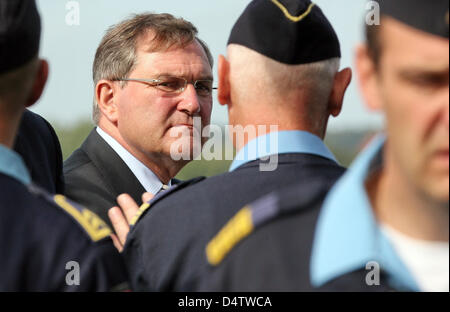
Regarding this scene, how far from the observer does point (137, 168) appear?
181 inches

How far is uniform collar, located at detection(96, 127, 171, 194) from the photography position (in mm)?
4555

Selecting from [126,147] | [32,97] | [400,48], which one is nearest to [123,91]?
[126,147]

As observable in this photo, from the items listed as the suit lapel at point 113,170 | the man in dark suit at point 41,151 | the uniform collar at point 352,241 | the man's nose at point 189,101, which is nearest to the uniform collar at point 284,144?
the uniform collar at point 352,241

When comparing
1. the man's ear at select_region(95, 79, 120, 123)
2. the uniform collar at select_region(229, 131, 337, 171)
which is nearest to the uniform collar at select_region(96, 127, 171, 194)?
the man's ear at select_region(95, 79, 120, 123)

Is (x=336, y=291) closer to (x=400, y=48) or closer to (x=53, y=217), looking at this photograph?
(x=400, y=48)

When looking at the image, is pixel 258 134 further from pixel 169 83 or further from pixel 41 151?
pixel 169 83

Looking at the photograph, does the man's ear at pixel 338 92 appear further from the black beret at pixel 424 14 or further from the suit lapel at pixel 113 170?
the suit lapel at pixel 113 170

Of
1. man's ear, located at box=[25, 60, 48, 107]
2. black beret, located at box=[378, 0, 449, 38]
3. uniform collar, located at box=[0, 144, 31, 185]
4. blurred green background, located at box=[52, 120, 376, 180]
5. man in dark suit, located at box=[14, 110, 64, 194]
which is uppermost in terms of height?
black beret, located at box=[378, 0, 449, 38]

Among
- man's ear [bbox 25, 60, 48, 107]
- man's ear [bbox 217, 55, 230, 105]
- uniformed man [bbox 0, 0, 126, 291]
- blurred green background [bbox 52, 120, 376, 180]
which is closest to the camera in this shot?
uniformed man [bbox 0, 0, 126, 291]

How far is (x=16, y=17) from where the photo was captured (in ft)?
7.91

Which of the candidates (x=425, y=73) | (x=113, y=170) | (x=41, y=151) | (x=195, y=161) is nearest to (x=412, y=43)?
(x=425, y=73)

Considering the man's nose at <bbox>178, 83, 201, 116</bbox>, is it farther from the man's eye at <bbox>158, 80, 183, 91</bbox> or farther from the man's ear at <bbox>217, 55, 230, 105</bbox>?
the man's ear at <bbox>217, 55, 230, 105</bbox>

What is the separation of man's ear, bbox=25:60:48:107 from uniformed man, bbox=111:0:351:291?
736 mm

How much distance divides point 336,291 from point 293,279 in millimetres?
122
